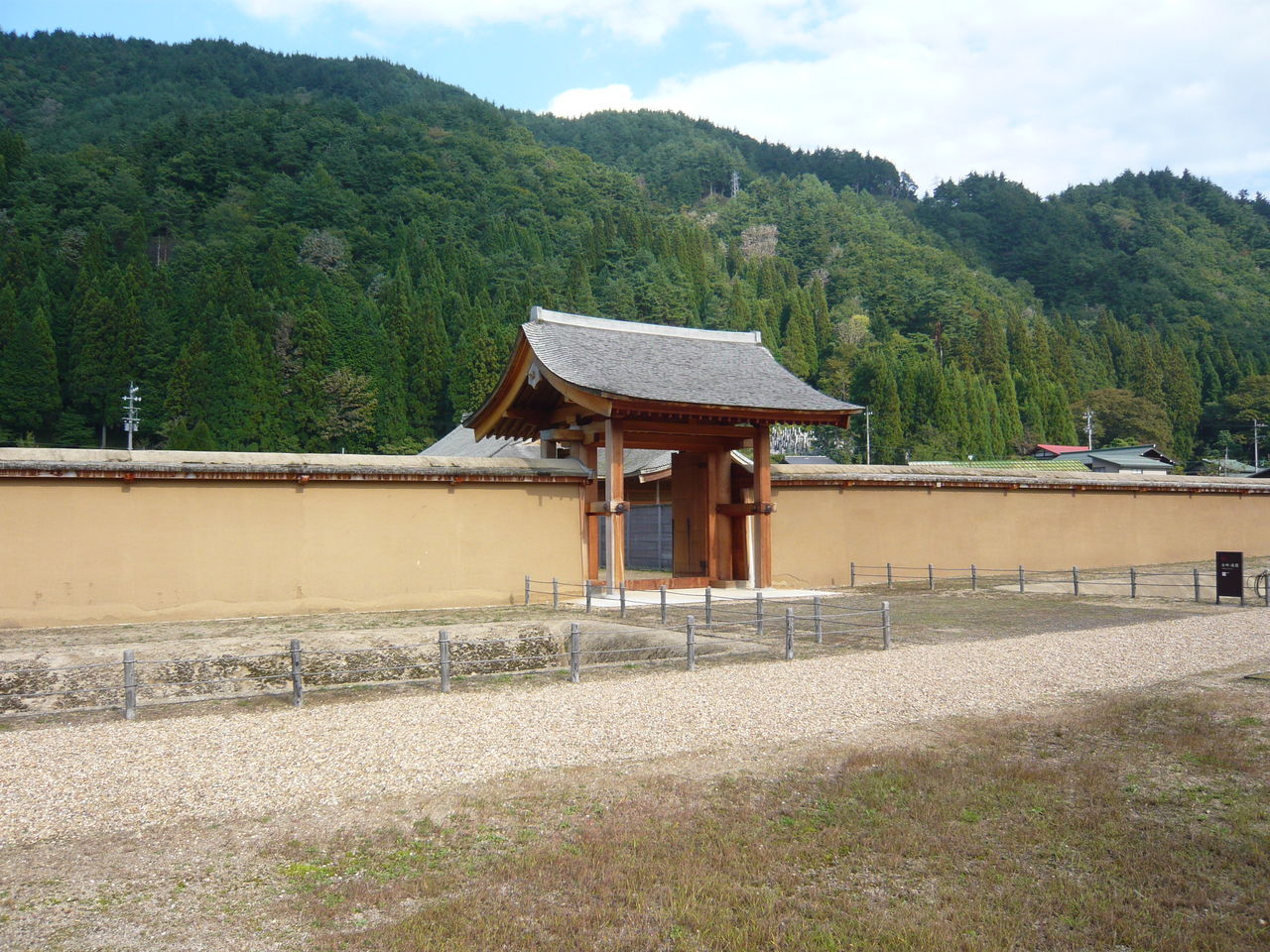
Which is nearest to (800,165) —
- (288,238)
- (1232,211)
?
(1232,211)

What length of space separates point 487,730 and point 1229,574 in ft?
46.0

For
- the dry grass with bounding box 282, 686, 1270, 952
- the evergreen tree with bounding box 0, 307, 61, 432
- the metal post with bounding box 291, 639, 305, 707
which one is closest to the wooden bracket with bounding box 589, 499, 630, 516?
the metal post with bounding box 291, 639, 305, 707

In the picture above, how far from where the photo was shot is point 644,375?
63.5ft

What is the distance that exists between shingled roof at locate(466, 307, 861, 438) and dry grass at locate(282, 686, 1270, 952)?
1192 centimetres

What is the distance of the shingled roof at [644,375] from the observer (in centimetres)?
1814

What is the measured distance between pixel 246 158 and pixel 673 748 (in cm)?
9728

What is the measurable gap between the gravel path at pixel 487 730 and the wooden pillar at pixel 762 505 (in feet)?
26.7

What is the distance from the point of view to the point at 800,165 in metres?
164

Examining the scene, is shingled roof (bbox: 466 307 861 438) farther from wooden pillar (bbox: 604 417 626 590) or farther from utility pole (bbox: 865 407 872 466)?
utility pole (bbox: 865 407 872 466)

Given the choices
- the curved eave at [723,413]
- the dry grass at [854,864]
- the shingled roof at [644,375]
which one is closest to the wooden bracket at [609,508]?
the curved eave at [723,413]

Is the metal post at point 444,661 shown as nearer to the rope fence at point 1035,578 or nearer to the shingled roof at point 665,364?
the shingled roof at point 665,364

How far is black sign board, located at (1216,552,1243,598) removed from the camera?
53.4 feet

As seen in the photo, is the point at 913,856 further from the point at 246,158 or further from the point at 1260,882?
the point at 246,158

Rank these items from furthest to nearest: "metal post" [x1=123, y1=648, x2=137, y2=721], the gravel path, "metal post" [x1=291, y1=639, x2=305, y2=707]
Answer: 1. "metal post" [x1=291, y1=639, x2=305, y2=707]
2. "metal post" [x1=123, y1=648, x2=137, y2=721]
3. the gravel path
